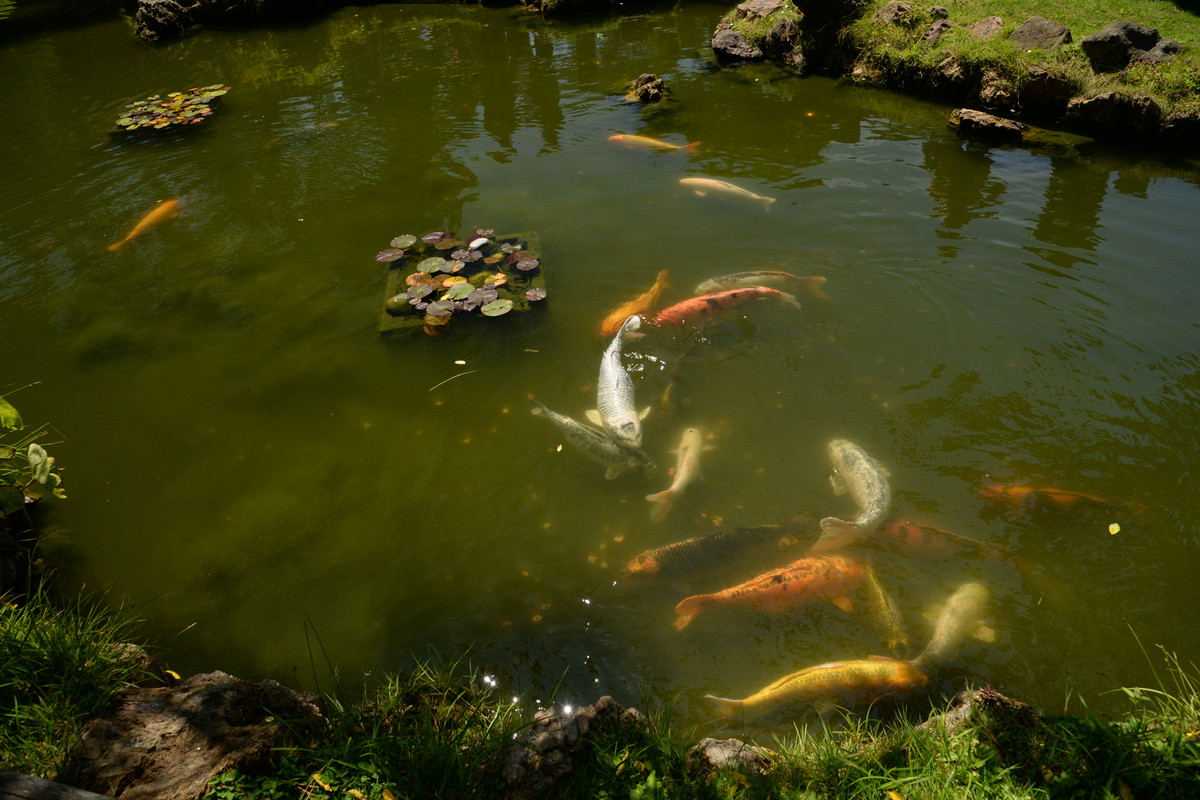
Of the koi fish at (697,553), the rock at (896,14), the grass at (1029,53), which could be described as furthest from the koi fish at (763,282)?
the rock at (896,14)

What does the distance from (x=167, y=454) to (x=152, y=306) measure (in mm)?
2523

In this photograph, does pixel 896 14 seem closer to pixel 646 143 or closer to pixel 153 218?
pixel 646 143

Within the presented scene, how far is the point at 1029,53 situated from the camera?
9938mm

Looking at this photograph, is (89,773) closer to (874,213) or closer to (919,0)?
(874,213)

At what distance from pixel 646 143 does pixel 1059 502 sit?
7.43 meters

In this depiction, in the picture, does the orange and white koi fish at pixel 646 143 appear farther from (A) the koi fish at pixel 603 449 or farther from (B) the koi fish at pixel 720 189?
(A) the koi fish at pixel 603 449

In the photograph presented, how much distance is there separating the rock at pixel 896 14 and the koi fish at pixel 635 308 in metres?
8.94

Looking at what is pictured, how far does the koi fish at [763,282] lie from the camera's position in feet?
21.2

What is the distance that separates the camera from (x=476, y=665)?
12.2 ft

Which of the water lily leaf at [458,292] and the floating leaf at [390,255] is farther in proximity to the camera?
the floating leaf at [390,255]

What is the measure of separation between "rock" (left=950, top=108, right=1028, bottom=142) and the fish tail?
8.39 m

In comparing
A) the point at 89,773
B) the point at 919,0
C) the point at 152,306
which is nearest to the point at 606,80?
the point at 919,0

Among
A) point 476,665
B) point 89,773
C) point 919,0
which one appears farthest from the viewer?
point 919,0

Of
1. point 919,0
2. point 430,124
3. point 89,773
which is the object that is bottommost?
point 89,773
